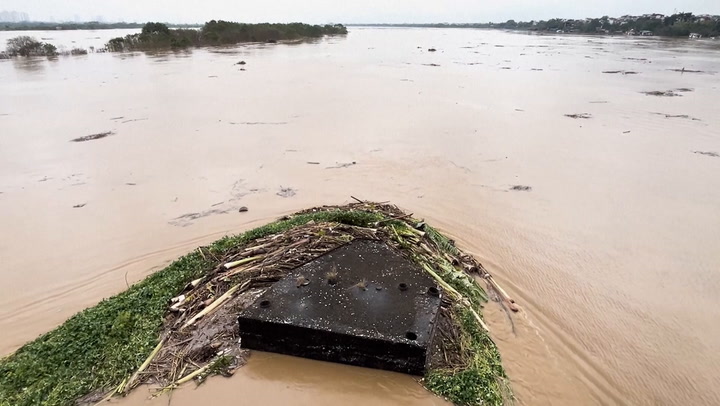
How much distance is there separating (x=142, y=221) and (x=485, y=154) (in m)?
6.80

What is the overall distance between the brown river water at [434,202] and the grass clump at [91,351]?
437 millimetres

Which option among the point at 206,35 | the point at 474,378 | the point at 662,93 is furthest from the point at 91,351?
the point at 206,35

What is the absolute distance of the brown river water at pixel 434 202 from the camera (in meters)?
3.51

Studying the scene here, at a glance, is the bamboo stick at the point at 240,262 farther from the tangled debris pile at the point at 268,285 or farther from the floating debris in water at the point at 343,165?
the floating debris in water at the point at 343,165

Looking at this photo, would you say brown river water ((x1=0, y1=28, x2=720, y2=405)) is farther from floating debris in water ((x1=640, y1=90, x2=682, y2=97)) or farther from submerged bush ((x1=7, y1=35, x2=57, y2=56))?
submerged bush ((x1=7, y1=35, x2=57, y2=56))

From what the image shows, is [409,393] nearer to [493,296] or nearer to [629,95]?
[493,296]

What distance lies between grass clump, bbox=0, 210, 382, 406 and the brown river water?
44cm

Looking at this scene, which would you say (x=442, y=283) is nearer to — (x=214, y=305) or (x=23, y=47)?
(x=214, y=305)

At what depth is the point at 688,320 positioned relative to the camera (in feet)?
13.8

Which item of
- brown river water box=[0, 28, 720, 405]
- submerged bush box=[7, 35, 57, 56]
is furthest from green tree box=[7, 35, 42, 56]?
brown river water box=[0, 28, 720, 405]

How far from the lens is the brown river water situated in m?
3.51

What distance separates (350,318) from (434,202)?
4.10 metres

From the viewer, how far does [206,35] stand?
139ft

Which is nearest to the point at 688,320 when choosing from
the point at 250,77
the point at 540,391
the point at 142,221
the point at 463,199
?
the point at 540,391
